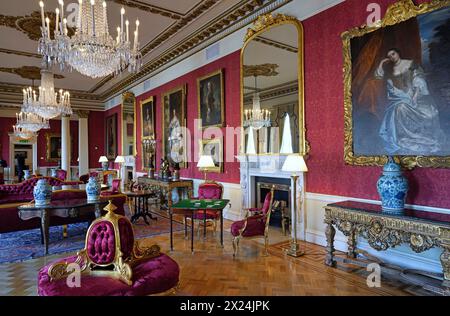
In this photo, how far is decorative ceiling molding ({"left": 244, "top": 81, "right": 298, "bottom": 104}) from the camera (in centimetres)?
530

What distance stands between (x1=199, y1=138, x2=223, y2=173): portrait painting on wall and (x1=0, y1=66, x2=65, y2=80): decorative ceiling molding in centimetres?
748

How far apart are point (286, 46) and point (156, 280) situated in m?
4.69

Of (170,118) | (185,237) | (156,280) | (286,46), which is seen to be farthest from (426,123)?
(170,118)

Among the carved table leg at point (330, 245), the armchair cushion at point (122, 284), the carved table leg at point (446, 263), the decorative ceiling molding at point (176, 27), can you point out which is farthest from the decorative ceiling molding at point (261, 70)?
the armchair cushion at point (122, 284)

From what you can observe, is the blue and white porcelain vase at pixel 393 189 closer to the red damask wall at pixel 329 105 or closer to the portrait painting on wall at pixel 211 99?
the red damask wall at pixel 329 105

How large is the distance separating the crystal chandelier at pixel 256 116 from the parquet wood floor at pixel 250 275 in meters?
2.50

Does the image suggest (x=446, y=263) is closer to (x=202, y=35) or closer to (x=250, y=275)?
(x=250, y=275)

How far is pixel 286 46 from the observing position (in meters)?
5.46

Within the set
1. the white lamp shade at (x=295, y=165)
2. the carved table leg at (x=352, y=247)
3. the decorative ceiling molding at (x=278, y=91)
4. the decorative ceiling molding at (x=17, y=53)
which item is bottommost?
the carved table leg at (x=352, y=247)

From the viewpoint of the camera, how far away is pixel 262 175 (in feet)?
19.7

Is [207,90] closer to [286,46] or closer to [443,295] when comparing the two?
[286,46]

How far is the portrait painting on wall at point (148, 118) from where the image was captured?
1049cm

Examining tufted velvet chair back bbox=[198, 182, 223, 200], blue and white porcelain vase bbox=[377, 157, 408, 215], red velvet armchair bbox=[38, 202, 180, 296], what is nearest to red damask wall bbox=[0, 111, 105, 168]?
tufted velvet chair back bbox=[198, 182, 223, 200]

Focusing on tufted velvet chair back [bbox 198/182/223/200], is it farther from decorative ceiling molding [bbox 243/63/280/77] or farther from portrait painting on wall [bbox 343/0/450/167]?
portrait painting on wall [bbox 343/0/450/167]
